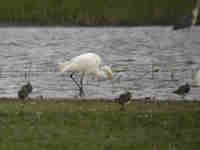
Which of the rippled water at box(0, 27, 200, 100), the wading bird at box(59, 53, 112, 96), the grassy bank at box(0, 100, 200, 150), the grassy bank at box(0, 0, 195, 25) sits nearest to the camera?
the grassy bank at box(0, 100, 200, 150)

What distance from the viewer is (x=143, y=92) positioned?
18.5m

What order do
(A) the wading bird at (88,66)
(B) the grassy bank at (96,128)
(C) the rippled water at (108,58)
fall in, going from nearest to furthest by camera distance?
(B) the grassy bank at (96,128) < (A) the wading bird at (88,66) < (C) the rippled water at (108,58)

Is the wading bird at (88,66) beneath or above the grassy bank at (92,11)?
beneath

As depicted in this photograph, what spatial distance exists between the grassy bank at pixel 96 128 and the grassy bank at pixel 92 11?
4224 centimetres

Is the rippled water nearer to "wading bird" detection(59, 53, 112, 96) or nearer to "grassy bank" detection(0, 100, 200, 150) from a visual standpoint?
"wading bird" detection(59, 53, 112, 96)

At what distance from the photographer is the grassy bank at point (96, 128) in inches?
354

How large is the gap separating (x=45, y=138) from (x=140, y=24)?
46292 mm

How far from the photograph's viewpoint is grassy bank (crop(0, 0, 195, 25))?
55.4 meters

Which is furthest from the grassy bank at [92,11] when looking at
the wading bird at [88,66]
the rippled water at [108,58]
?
the wading bird at [88,66]

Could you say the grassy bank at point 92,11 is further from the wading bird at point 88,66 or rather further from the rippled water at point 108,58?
the wading bird at point 88,66

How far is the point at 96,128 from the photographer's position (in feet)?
32.6

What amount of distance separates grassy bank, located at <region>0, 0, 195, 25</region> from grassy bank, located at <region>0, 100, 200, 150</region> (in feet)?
139

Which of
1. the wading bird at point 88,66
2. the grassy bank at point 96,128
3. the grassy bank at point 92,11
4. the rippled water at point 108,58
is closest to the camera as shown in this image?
the grassy bank at point 96,128

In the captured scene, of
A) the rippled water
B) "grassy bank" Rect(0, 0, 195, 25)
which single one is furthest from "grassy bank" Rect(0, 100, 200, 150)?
"grassy bank" Rect(0, 0, 195, 25)
